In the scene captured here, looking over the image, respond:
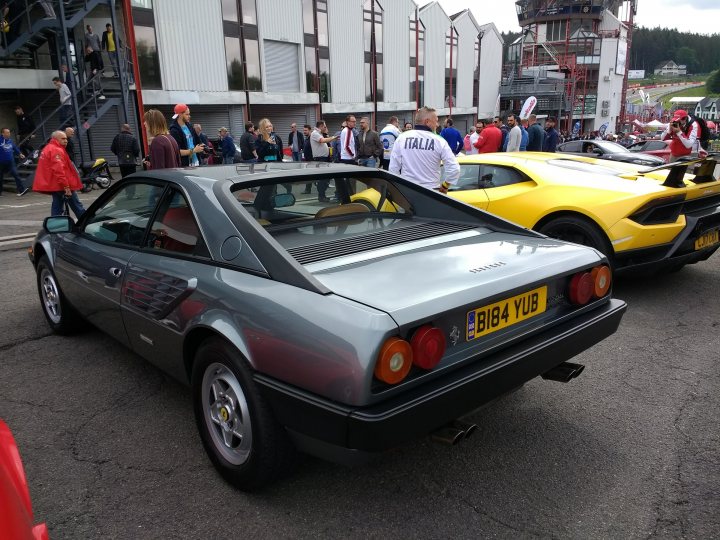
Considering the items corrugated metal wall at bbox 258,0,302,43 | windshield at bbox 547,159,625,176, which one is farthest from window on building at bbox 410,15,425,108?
windshield at bbox 547,159,625,176

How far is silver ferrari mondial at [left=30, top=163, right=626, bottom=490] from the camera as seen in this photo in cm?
192

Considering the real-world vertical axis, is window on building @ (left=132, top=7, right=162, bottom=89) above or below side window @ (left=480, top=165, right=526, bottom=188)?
above

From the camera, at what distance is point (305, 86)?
1059 inches

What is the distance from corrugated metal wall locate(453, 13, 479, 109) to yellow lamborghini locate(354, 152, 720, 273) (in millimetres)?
36695

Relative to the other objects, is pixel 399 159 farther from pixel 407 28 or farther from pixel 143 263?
pixel 407 28

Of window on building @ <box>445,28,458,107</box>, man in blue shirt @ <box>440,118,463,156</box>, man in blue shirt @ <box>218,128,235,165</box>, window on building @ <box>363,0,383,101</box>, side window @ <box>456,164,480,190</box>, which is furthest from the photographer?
window on building @ <box>445,28,458,107</box>

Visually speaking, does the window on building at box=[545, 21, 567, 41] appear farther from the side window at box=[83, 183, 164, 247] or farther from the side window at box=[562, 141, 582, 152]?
the side window at box=[83, 183, 164, 247]

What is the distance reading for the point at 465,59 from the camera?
1583 inches

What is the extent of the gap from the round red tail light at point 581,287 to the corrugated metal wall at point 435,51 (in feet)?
113

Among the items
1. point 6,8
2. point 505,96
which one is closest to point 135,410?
point 6,8

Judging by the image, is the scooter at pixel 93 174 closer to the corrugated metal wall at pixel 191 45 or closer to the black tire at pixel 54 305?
the corrugated metal wall at pixel 191 45

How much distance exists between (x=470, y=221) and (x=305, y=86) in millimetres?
25345

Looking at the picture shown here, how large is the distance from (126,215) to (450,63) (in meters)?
38.5

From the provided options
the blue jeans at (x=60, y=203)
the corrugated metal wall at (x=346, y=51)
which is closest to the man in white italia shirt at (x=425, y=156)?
the blue jeans at (x=60, y=203)
